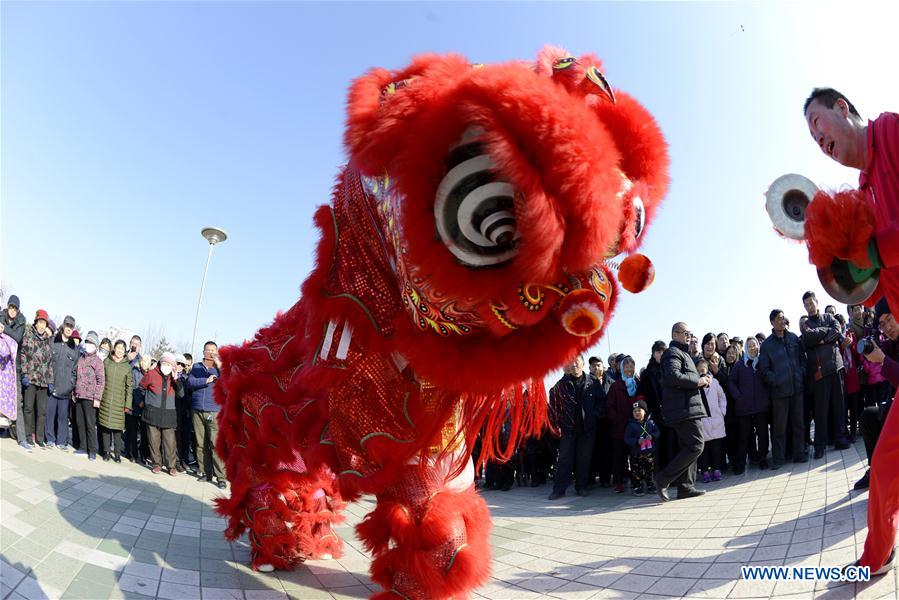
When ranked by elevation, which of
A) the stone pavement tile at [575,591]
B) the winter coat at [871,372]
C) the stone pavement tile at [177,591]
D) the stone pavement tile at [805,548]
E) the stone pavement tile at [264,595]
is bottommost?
the stone pavement tile at [264,595]

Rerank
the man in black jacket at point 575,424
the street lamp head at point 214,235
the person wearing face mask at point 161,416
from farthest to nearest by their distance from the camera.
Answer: the street lamp head at point 214,235 < the person wearing face mask at point 161,416 < the man in black jacket at point 575,424

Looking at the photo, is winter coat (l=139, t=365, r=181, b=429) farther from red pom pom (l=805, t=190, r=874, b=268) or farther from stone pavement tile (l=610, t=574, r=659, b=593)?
red pom pom (l=805, t=190, r=874, b=268)

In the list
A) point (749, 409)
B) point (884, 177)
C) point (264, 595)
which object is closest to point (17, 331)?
point (264, 595)

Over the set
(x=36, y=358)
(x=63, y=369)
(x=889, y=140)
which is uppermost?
(x=889, y=140)

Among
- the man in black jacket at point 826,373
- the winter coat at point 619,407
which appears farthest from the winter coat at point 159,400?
the man in black jacket at point 826,373

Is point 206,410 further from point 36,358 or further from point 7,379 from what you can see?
point 36,358

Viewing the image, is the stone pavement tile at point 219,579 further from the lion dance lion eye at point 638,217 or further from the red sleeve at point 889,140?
the red sleeve at point 889,140

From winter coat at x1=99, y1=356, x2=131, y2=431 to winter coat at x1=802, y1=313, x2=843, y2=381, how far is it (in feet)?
29.6

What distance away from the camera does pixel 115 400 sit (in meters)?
7.07

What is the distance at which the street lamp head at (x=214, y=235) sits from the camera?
433 inches

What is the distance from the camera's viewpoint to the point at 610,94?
138cm

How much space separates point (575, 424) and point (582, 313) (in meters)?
4.96

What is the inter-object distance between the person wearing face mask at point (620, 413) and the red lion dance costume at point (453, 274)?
437cm

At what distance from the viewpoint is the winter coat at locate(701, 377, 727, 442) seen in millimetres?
5344
